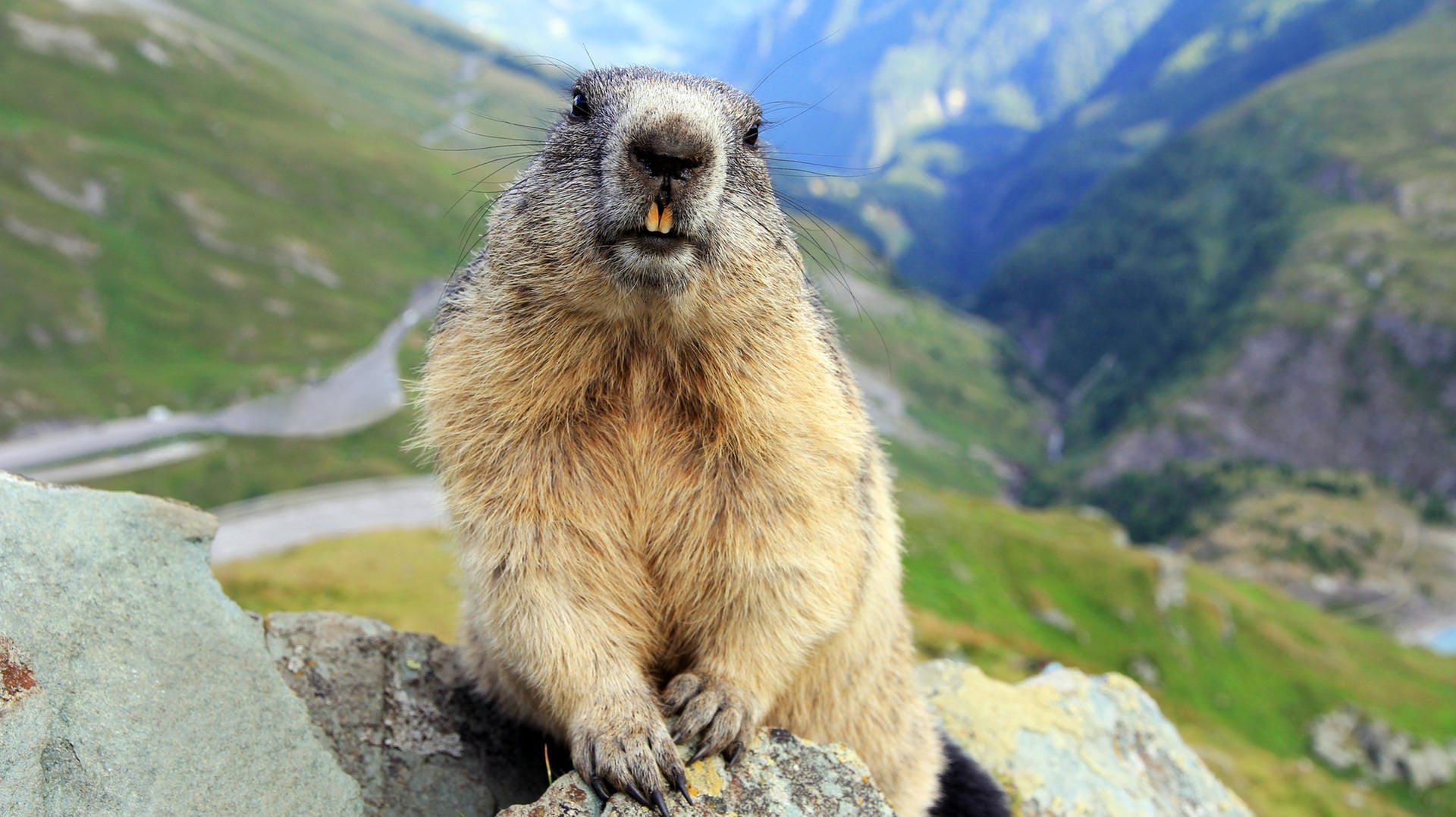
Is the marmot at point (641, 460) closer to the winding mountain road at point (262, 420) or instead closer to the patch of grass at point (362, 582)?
the patch of grass at point (362, 582)

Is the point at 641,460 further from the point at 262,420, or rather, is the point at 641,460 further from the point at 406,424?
the point at 262,420

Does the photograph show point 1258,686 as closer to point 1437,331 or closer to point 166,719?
point 166,719

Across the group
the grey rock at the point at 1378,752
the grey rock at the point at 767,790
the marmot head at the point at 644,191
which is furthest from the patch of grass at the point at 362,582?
the grey rock at the point at 1378,752

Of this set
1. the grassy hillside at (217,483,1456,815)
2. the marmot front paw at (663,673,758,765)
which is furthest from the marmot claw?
the grassy hillside at (217,483,1456,815)

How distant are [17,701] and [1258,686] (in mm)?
101956

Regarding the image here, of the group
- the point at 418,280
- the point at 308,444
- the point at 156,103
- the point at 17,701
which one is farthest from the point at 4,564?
the point at 156,103

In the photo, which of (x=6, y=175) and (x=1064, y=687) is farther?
(x=6, y=175)

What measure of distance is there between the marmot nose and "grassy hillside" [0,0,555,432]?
11619 centimetres

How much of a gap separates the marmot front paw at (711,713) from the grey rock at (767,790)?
0.40 ft

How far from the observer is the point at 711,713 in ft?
18.8

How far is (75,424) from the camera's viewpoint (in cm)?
11819

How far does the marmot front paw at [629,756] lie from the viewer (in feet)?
17.3

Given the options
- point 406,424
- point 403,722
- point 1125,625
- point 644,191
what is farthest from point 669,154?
point 1125,625

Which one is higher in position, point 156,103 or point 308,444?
point 156,103
